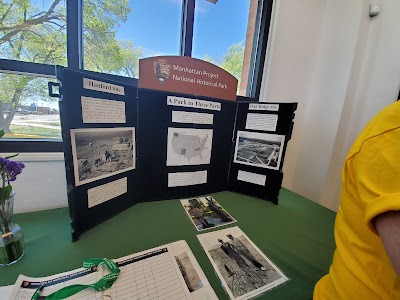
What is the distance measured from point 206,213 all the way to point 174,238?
22cm

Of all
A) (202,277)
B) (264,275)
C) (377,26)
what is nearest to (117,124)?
(202,277)

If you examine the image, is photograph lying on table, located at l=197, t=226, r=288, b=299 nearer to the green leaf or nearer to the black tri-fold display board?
the black tri-fold display board

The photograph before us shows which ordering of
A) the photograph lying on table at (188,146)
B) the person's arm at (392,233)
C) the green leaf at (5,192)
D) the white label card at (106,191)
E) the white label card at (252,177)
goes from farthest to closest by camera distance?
the white label card at (252,177), the photograph lying on table at (188,146), the white label card at (106,191), the green leaf at (5,192), the person's arm at (392,233)

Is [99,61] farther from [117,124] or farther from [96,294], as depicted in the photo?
[96,294]

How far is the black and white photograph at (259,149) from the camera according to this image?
3.08 feet

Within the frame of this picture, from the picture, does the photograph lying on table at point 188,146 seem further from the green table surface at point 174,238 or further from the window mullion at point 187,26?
the window mullion at point 187,26

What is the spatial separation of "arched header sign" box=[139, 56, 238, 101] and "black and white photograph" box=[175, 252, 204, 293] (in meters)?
0.68

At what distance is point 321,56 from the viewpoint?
56.8 inches

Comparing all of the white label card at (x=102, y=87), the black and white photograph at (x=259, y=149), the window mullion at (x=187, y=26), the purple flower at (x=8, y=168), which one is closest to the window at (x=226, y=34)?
the window mullion at (x=187, y=26)

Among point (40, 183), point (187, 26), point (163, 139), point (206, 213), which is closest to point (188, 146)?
point (163, 139)

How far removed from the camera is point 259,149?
980 mm

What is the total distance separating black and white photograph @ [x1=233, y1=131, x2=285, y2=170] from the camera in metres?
0.94

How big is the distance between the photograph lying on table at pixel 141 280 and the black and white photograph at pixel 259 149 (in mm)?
608

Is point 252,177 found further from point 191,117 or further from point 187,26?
point 187,26
